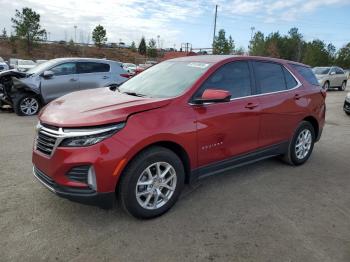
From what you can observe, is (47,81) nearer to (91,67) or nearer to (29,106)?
(29,106)

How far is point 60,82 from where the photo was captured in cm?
984

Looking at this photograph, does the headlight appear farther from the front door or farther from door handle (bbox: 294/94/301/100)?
door handle (bbox: 294/94/301/100)

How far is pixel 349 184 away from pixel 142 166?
10.7 ft

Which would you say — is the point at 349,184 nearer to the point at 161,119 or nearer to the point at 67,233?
the point at 161,119

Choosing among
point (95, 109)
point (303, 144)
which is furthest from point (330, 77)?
point (95, 109)

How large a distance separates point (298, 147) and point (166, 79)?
263 centimetres

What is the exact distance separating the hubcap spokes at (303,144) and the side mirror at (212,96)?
2.34 metres

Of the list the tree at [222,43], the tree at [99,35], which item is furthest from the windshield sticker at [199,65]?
the tree at [99,35]

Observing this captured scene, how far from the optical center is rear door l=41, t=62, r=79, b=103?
9.63 meters

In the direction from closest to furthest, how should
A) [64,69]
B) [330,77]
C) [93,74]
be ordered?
[64,69] → [93,74] → [330,77]

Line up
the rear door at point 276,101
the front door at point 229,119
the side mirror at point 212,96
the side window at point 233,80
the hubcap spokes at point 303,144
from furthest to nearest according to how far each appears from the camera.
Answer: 1. the hubcap spokes at point 303,144
2. the rear door at point 276,101
3. the side window at point 233,80
4. the front door at point 229,119
5. the side mirror at point 212,96

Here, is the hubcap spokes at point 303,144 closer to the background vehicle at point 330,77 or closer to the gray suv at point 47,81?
the gray suv at point 47,81

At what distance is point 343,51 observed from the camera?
82.4 metres

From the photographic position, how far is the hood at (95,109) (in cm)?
315
